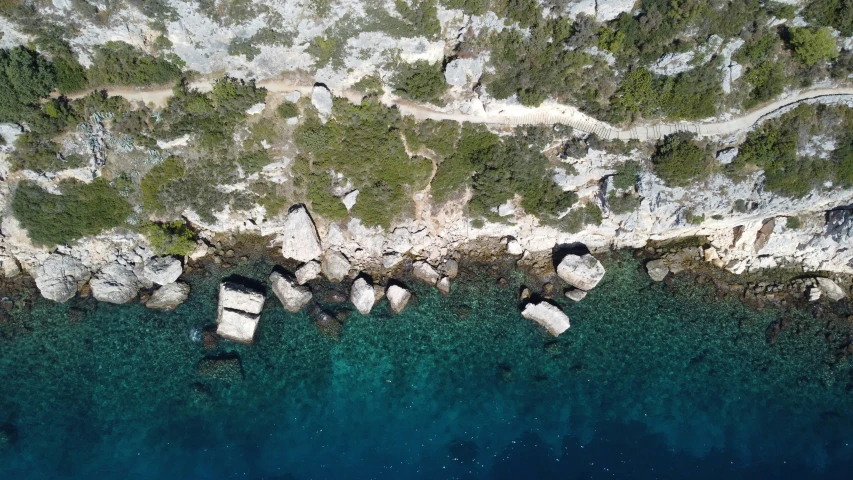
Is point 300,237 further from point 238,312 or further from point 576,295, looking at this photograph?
point 576,295

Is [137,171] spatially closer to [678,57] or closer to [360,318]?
[360,318]

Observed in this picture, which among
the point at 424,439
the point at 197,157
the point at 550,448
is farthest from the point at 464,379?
the point at 197,157

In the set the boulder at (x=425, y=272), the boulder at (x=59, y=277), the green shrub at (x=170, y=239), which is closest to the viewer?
the boulder at (x=59, y=277)

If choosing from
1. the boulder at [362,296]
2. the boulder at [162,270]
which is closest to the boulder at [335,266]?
the boulder at [362,296]

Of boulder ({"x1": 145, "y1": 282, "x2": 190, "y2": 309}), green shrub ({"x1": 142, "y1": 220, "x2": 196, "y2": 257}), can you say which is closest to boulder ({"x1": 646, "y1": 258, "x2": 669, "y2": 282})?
green shrub ({"x1": 142, "y1": 220, "x2": 196, "y2": 257})

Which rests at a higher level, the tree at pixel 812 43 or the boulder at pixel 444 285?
the tree at pixel 812 43

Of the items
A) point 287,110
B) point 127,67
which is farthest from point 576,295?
point 127,67

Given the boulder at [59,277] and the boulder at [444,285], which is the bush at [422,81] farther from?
the boulder at [59,277]
